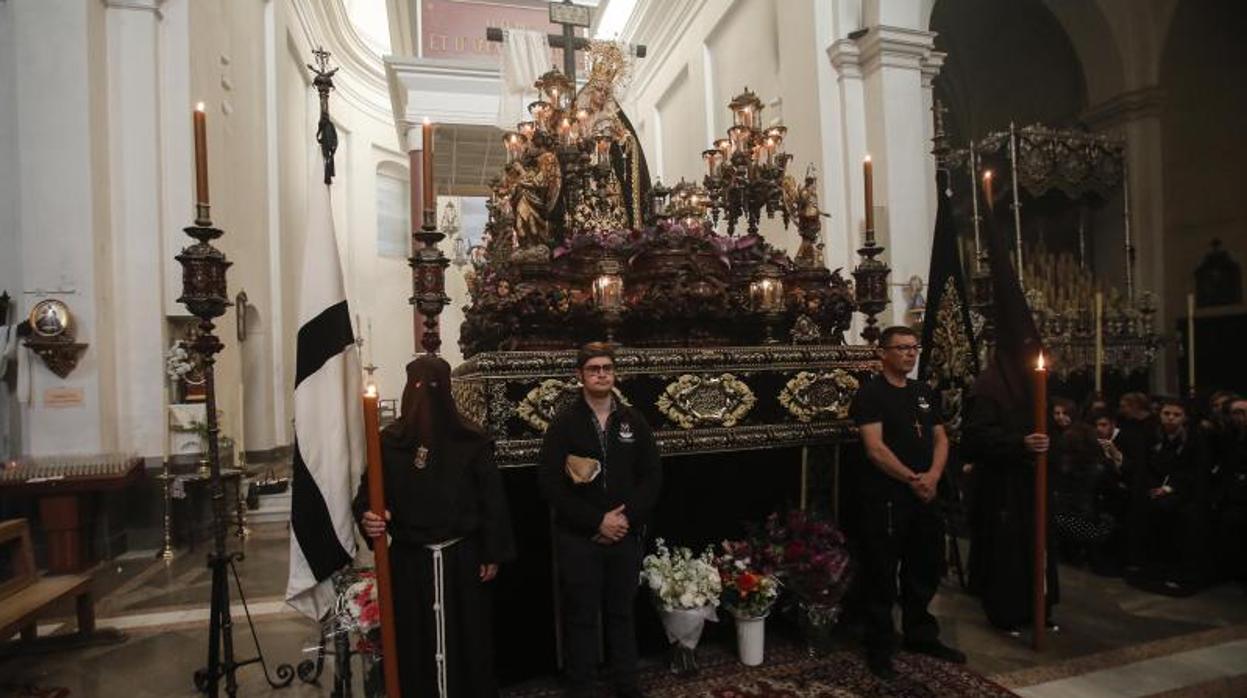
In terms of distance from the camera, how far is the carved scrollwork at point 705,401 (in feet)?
14.1

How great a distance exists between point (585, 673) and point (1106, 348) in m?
10.8

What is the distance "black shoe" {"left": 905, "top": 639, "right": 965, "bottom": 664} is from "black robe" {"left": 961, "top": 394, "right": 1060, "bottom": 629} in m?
0.65

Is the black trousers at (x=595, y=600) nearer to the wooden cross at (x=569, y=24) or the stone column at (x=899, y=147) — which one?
the wooden cross at (x=569, y=24)

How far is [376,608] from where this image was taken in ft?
11.8

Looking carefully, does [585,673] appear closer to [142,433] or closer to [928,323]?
[928,323]

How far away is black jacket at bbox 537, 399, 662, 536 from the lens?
11.7 feet

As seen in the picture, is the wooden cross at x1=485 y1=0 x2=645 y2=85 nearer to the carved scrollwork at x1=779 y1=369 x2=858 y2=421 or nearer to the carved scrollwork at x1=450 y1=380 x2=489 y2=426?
the carved scrollwork at x1=450 y1=380 x2=489 y2=426

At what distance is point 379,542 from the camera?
3.06 metres

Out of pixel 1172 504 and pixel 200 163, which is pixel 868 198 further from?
pixel 200 163

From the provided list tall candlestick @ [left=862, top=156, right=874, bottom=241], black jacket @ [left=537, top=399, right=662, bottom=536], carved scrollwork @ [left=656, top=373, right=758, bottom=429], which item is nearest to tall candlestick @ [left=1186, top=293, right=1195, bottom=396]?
tall candlestick @ [left=862, top=156, right=874, bottom=241]

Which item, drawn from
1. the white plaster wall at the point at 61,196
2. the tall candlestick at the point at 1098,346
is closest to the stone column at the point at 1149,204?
the tall candlestick at the point at 1098,346

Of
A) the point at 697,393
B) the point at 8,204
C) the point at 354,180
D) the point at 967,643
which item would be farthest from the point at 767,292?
the point at 354,180

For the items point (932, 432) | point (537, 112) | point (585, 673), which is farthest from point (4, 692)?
point (932, 432)

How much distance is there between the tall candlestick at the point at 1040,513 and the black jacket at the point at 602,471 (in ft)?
7.81
